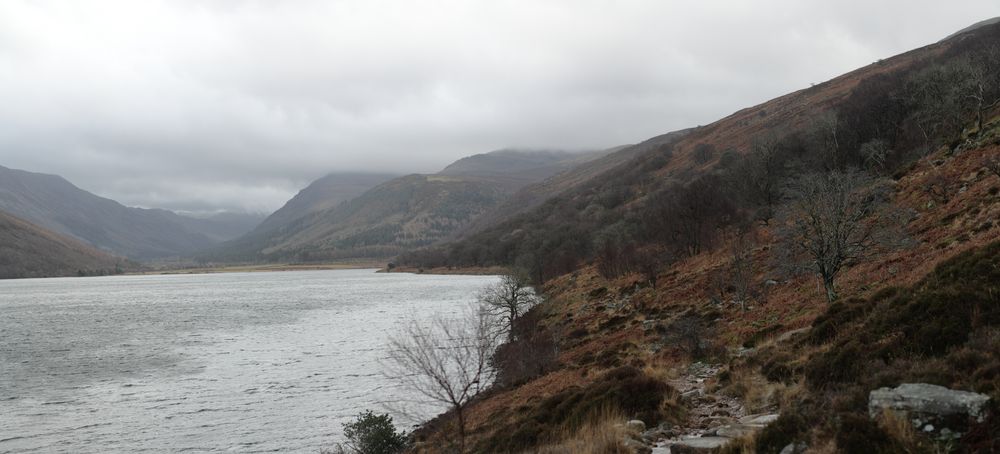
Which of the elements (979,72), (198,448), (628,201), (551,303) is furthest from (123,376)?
(628,201)

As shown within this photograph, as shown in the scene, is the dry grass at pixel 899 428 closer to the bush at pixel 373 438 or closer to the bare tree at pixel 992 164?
the bush at pixel 373 438

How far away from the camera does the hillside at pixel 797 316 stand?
11414 millimetres

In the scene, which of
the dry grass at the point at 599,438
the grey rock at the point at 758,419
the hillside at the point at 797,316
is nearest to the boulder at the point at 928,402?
the hillside at the point at 797,316

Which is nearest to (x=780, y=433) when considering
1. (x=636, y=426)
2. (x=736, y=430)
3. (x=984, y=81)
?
(x=736, y=430)

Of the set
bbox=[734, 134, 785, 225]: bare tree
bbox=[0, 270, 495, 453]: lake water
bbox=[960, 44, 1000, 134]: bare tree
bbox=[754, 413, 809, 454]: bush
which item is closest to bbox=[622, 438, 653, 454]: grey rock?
bbox=[754, 413, 809, 454]: bush

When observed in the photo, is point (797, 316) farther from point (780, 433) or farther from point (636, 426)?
point (780, 433)

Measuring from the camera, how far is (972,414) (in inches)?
350

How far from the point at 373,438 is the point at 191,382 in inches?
1053

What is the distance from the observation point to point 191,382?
43.5 metres

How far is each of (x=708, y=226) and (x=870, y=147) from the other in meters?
19.3

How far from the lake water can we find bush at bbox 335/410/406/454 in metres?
3.77

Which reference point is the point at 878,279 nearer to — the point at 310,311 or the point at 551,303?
the point at 551,303

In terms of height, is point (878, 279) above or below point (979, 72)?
below

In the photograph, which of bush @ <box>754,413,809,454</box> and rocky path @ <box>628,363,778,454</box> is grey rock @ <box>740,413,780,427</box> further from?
bush @ <box>754,413,809,454</box>
